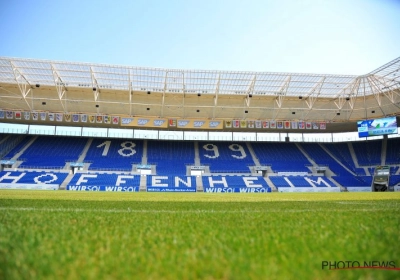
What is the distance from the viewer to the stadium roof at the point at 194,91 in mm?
30906

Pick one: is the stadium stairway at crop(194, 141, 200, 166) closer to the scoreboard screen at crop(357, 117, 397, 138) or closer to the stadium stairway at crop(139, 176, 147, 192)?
the stadium stairway at crop(139, 176, 147, 192)

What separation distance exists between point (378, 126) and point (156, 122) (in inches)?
992

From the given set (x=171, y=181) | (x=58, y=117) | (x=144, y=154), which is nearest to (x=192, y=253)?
(x=171, y=181)

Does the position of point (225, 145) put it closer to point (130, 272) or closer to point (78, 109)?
point (78, 109)

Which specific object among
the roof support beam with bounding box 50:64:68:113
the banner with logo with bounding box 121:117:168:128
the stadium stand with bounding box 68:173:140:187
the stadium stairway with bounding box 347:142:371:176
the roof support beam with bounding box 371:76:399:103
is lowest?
the stadium stand with bounding box 68:173:140:187

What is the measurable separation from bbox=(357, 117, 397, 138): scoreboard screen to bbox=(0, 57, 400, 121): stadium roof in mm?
2191

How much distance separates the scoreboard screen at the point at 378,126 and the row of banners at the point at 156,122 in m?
4.41

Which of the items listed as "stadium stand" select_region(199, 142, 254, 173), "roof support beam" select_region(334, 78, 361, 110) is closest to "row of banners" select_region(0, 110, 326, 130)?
"roof support beam" select_region(334, 78, 361, 110)

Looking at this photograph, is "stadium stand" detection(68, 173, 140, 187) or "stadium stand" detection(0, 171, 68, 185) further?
"stadium stand" detection(68, 173, 140, 187)

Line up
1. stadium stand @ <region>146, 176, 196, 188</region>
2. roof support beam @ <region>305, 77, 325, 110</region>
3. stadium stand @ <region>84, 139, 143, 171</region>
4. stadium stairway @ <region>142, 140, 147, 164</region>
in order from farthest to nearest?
stadium stairway @ <region>142, 140, 147, 164</region>, stadium stand @ <region>84, 139, 143, 171</region>, roof support beam @ <region>305, 77, 325, 110</region>, stadium stand @ <region>146, 176, 196, 188</region>

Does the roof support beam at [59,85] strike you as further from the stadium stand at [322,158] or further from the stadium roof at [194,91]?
the stadium stand at [322,158]

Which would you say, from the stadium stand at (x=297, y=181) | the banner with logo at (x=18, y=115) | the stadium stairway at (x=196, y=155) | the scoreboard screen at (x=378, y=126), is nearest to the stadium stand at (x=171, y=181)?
the stadium stairway at (x=196, y=155)

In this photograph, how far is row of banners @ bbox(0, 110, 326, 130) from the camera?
34.2 meters

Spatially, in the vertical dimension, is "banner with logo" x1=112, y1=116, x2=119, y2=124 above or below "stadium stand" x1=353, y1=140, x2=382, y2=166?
above
